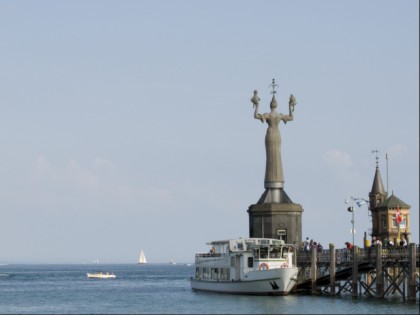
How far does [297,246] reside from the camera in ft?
306

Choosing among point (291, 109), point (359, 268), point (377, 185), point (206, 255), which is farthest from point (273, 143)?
point (377, 185)

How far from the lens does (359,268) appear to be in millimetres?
81812

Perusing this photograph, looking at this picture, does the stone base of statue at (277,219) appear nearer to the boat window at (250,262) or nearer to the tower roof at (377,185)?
the boat window at (250,262)

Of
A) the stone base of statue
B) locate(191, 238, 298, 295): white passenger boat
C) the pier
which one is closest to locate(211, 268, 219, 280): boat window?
locate(191, 238, 298, 295): white passenger boat

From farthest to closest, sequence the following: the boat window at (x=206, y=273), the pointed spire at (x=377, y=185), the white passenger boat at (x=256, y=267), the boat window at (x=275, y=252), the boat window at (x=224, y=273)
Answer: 1. the pointed spire at (x=377, y=185)
2. the boat window at (x=206, y=273)
3. the boat window at (x=224, y=273)
4. the boat window at (x=275, y=252)
5. the white passenger boat at (x=256, y=267)

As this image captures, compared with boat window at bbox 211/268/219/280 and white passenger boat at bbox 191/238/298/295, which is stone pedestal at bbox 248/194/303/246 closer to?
white passenger boat at bbox 191/238/298/295

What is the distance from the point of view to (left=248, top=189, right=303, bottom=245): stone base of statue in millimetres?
95250

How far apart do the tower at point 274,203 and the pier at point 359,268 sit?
508 cm

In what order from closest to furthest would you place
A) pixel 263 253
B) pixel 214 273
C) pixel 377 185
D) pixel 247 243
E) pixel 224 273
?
1. pixel 263 253
2. pixel 247 243
3. pixel 224 273
4. pixel 214 273
5. pixel 377 185

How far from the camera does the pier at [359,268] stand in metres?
76.6

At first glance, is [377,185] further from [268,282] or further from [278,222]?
[268,282]

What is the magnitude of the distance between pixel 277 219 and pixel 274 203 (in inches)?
59.4

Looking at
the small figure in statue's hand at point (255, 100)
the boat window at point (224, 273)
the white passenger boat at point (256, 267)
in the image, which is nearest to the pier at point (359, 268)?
the white passenger boat at point (256, 267)

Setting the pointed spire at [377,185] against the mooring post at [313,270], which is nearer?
the mooring post at [313,270]
